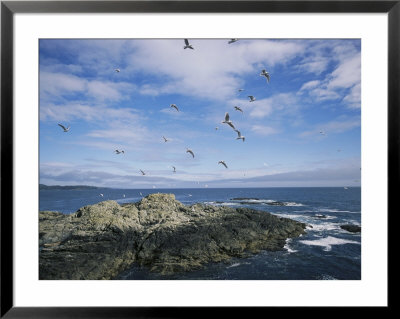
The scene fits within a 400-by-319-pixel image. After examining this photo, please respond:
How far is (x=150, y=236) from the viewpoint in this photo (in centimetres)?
211

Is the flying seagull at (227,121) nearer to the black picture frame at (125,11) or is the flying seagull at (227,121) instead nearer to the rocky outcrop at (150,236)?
the black picture frame at (125,11)

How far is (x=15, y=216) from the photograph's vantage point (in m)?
1.32

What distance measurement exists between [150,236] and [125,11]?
1937mm

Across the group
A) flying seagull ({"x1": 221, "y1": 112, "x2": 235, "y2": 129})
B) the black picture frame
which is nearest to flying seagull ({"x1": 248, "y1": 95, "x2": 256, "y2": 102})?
flying seagull ({"x1": 221, "y1": 112, "x2": 235, "y2": 129})

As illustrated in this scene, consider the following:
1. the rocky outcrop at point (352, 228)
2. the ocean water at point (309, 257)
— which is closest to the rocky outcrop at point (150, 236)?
the ocean water at point (309, 257)

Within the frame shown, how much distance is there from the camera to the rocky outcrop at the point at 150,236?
167 centimetres

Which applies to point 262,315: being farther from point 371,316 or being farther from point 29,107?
point 29,107

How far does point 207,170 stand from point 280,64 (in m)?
1.35

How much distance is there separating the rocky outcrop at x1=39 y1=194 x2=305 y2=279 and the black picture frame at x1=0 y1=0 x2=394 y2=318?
0.64 ft

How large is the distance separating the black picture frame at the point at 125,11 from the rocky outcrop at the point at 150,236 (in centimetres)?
19

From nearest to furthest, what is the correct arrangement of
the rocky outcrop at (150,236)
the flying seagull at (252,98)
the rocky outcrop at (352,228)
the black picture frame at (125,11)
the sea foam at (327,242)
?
the black picture frame at (125,11) → the rocky outcrop at (352,228) → the rocky outcrop at (150,236) → the sea foam at (327,242) → the flying seagull at (252,98)

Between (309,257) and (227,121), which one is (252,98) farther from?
(309,257)

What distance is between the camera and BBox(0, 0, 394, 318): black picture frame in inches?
50.3

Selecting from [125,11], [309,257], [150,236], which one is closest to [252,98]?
[125,11]
